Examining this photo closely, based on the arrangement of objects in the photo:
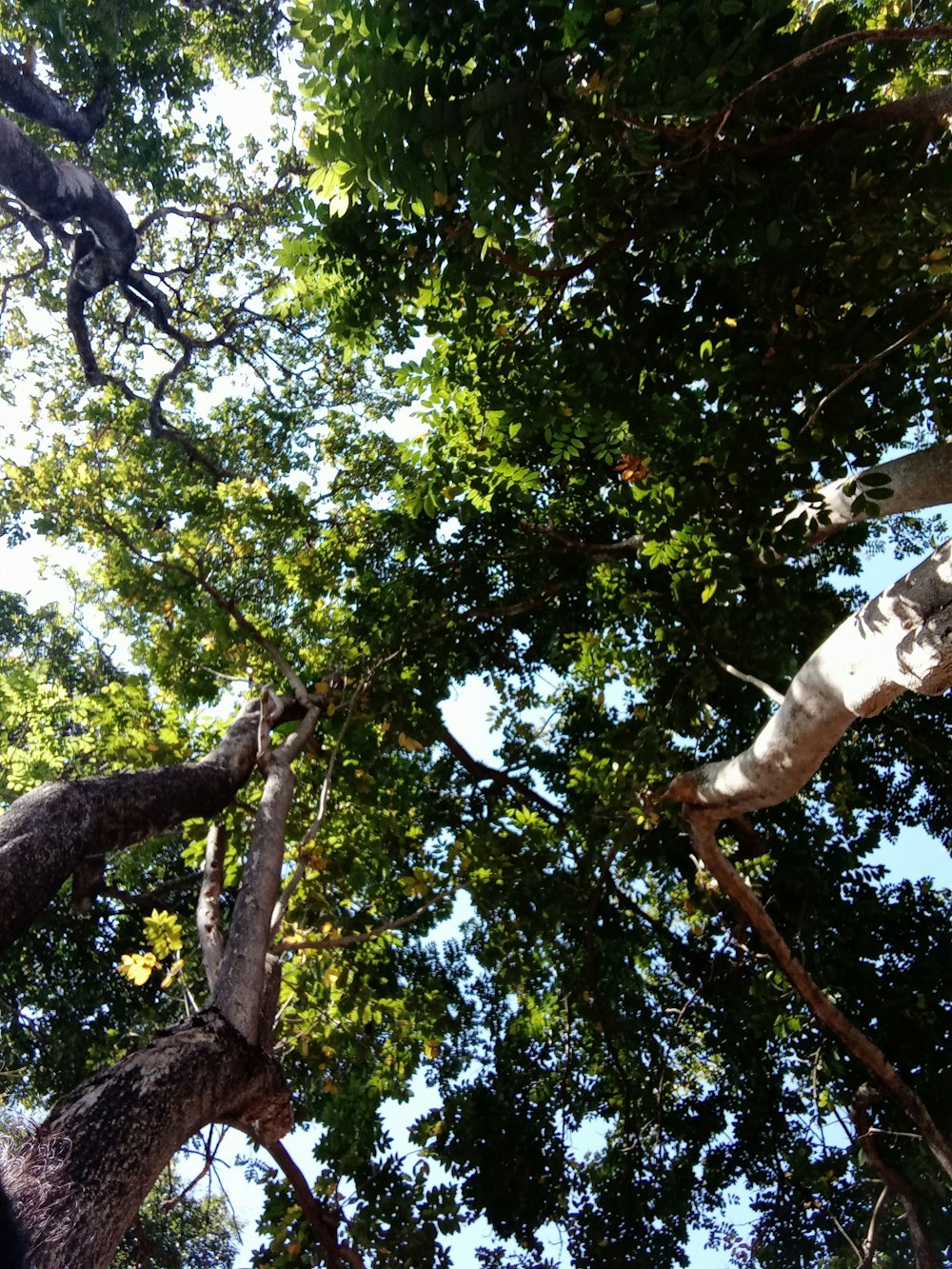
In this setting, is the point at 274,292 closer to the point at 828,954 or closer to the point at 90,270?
the point at 828,954

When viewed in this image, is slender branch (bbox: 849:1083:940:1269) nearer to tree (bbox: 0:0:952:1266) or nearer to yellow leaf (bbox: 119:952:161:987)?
tree (bbox: 0:0:952:1266)

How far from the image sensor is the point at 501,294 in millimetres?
4395

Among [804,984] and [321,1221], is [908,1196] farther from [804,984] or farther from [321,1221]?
[321,1221]

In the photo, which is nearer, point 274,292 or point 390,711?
point 274,292

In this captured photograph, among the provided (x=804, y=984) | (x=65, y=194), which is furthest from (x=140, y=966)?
(x=65, y=194)

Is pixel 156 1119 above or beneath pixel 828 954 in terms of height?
beneath

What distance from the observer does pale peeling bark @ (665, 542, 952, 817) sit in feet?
9.17

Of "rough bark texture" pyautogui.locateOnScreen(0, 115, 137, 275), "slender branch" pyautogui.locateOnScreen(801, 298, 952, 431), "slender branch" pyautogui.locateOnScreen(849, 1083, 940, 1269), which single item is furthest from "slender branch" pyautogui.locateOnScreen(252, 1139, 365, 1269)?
"rough bark texture" pyautogui.locateOnScreen(0, 115, 137, 275)

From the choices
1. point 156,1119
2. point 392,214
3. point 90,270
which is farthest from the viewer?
point 90,270

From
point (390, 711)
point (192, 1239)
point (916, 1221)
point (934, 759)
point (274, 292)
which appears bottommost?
point (192, 1239)

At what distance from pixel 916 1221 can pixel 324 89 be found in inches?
304

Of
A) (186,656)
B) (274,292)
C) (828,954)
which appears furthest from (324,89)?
(828,954)

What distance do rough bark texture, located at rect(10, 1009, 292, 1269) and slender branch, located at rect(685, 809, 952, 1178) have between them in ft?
8.29

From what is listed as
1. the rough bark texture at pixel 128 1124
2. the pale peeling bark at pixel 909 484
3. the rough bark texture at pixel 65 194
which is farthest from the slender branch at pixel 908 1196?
the rough bark texture at pixel 65 194
